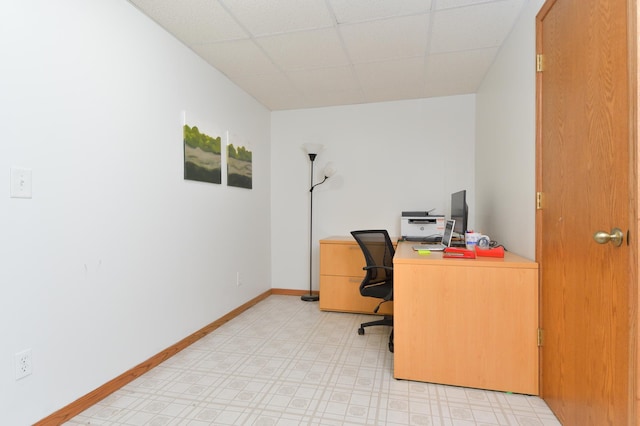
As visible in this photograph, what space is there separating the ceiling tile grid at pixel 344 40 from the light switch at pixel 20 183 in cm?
128

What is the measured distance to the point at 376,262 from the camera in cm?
278

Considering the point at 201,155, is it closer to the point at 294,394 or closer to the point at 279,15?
the point at 279,15

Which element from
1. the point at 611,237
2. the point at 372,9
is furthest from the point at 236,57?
the point at 611,237

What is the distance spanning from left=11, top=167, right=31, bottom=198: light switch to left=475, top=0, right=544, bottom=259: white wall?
2630mm

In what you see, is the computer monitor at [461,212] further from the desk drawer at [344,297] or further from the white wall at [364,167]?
the desk drawer at [344,297]

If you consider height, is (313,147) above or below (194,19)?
below

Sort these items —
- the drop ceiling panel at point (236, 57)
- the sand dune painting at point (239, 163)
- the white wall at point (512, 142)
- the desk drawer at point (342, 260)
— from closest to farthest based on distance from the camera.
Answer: the white wall at point (512, 142)
the drop ceiling panel at point (236, 57)
the sand dune painting at point (239, 163)
the desk drawer at point (342, 260)

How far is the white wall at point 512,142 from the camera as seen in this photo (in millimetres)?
1972

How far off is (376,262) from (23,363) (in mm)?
2267

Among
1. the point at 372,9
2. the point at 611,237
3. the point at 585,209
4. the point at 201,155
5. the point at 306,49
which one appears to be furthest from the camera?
the point at 201,155

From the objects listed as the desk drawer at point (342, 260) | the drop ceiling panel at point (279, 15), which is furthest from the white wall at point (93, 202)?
the desk drawer at point (342, 260)

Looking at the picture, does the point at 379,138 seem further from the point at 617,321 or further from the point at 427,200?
the point at 617,321

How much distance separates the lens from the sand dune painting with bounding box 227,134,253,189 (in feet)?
10.4

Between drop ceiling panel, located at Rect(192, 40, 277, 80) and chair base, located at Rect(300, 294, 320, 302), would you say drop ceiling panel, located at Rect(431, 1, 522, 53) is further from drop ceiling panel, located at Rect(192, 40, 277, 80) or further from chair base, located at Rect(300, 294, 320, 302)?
chair base, located at Rect(300, 294, 320, 302)
